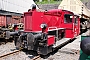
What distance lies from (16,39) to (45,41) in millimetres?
2068

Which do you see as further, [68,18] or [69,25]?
[68,18]

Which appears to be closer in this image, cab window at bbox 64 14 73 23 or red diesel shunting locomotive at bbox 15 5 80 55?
red diesel shunting locomotive at bbox 15 5 80 55

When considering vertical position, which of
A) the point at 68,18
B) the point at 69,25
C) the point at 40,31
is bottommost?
the point at 40,31

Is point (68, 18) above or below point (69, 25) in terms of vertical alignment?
above

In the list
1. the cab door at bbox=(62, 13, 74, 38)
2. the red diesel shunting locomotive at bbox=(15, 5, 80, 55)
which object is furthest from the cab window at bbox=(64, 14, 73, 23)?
the red diesel shunting locomotive at bbox=(15, 5, 80, 55)

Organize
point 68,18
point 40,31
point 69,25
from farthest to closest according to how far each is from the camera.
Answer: point 68,18
point 69,25
point 40,31

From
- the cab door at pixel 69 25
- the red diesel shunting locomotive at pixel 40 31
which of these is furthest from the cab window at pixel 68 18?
the red diesel shunting locomotive at pixel 40 31

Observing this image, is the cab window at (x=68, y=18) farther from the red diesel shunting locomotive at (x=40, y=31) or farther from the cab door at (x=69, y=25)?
the red diesel shunting locomotive at (x=40, y=31)

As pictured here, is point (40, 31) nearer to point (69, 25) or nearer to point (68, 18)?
point (69, 25)

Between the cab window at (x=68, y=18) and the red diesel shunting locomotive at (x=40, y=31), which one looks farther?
the cab window at (x=68, y=18)

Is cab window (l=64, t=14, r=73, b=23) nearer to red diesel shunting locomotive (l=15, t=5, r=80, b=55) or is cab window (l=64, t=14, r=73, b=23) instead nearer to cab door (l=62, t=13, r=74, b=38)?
cab door (l=62, t=13, r=74, b=38)

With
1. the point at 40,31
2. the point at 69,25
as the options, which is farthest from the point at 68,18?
→ the point at 40,31

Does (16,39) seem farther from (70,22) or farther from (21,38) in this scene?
(70,22)

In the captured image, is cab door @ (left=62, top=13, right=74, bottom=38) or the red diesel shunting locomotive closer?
the red diesel shunting locomotive
